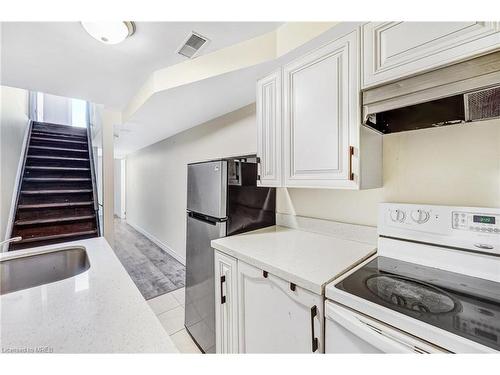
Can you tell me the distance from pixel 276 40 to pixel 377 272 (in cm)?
150

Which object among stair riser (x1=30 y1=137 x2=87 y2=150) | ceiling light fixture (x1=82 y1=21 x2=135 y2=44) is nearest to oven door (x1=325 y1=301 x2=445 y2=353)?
ceiling light fixture (x1=82 y1=21 x2=135 y2=44)

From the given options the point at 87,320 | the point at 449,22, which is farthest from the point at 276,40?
the point at 87,320

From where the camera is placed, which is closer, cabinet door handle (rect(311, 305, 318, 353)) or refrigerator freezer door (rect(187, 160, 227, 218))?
cabinet door handle (rect(311, 305, 318, 353))

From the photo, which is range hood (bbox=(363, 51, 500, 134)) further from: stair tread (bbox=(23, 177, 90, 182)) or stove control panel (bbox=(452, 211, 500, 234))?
stair tread (bbox=(23, 177, 90, 182))

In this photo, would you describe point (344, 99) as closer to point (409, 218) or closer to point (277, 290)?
point (409, 218)

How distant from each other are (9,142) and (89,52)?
1.99 metres

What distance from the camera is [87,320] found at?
0.65m

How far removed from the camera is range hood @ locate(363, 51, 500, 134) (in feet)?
2.64

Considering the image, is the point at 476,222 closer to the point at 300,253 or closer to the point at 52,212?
the point at 300,253

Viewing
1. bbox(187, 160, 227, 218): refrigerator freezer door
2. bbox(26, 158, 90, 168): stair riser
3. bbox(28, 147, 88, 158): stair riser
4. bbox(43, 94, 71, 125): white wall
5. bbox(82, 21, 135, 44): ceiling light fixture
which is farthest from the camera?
bbox(43, 94, 71, 125): white wall

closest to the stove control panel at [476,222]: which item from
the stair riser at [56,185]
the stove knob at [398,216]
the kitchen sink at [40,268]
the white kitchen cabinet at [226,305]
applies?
the stove knob at [398,216]

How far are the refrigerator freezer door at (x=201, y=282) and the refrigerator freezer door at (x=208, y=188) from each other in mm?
99

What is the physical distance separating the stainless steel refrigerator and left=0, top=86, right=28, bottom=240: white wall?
6.87ft
